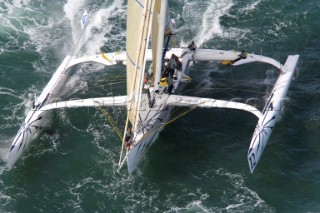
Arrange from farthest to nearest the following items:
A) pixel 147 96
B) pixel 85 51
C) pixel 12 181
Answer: pixel 85 51 → pixel 147 96 → pixel 12 181

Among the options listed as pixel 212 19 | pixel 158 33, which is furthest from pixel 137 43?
pixel 212 19

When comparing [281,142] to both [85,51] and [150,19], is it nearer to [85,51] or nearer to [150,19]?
[150,19]

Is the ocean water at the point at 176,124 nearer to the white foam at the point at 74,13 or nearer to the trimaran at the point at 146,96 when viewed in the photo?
the white foam at the point at 74,13

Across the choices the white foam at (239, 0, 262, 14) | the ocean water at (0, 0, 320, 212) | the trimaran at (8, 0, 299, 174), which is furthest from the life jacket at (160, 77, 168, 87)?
the white foam at (239, 0, 262, 14)

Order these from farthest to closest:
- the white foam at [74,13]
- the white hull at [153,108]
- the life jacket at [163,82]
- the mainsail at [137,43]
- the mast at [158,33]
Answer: the white foam at [74,13]
the life jacket at [163,82]
the white hull at [153,108]
the mast at [158,33]
the mainsail at [137,43]

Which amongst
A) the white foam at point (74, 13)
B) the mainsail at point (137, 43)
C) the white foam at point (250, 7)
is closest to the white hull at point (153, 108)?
the mainsail at point (137, 43)

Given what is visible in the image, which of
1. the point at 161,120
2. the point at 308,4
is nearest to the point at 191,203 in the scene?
the point at 161,120

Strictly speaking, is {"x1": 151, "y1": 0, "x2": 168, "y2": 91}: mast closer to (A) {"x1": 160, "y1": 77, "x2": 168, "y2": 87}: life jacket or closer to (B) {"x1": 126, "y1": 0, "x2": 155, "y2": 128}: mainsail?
(A) {"x1": 160, "y1": 77, "x2": 168, "y2": 87}: life jacket
